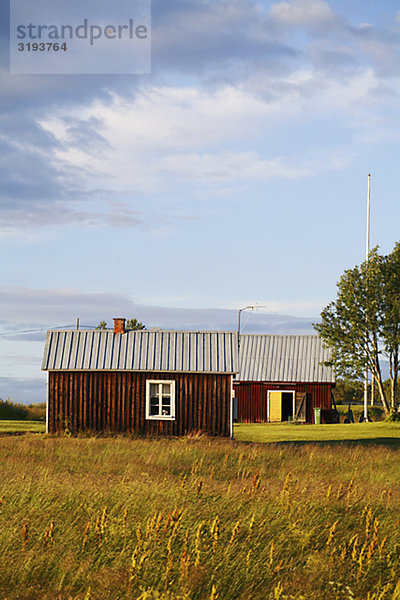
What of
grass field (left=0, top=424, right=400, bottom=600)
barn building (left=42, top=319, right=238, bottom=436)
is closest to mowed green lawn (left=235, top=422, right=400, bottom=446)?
barn building (left=42, top=319, right=238, bottom=436)

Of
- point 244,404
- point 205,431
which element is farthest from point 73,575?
point 244,404

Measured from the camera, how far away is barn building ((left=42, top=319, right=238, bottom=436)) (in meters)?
28.3

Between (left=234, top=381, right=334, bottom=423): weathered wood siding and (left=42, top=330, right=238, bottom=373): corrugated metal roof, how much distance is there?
15.6 metres

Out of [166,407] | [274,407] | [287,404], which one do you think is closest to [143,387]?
[166,407]

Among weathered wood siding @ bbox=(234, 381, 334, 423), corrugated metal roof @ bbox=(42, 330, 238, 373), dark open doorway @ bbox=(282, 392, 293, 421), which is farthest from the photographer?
dark open doorway @ bbox=(282, 392, 293, 421)

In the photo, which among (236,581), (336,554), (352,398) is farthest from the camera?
(352,398)

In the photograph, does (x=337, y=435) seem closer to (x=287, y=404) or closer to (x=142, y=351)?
(x=142, y=351)

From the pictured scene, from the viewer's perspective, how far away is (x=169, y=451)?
19.8 meters

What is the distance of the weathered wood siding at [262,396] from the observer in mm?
43906

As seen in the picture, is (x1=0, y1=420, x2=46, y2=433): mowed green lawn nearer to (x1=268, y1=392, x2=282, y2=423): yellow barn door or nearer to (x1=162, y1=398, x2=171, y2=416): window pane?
(x1=162, y1=398, x2=171, y2=416): window pane

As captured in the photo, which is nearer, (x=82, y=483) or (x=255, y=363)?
(x=82, y=483)

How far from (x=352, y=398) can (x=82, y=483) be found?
52866mm

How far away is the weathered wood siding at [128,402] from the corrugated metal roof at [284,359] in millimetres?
16647

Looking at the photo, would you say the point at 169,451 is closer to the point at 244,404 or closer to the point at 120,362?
the point at 120,362
